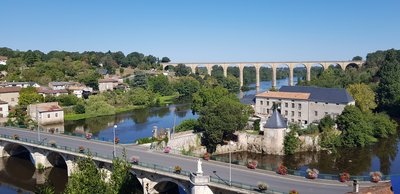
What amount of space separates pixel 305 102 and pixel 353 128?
33.1ft

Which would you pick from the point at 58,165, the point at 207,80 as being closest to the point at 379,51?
the point at 207,80

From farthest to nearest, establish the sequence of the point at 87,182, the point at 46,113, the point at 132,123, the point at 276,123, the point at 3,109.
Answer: the point at 132,123 < the point at 3,109 < the point at 46,113 < the point at 276,123 < the point at 87,182

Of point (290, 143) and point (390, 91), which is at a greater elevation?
point (390, 91)

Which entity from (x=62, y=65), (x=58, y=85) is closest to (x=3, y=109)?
(x=58, y=85)

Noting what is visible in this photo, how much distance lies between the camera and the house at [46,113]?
79.2m

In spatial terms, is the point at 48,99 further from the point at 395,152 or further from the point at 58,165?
the point at 395,152

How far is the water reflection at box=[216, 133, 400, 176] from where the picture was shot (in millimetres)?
48716

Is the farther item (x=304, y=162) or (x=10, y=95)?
(x=10, y=95)

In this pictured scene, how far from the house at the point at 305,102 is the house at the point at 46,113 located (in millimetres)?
40379

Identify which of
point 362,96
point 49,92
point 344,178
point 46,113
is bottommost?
point 46,113

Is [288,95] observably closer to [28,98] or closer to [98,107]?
[98,107]

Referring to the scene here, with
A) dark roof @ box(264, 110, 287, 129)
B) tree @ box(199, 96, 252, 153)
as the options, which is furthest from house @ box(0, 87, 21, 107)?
dark roof @ box(264, 110, 287, 129)

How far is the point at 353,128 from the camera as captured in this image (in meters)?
57.8

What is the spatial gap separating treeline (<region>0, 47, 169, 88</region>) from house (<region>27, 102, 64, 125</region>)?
3412 cm
